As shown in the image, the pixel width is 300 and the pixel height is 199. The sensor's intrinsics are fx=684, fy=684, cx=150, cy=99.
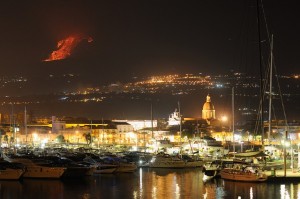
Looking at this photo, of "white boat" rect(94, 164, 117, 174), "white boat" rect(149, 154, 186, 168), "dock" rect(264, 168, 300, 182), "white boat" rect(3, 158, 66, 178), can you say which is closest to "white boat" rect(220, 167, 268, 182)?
"dock" rect(264, 168, 300, 182)

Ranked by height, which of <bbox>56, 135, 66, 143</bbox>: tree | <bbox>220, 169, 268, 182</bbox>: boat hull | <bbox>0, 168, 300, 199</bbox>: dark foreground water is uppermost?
<bbox>56, 135, 66, 143</bbox>: tree

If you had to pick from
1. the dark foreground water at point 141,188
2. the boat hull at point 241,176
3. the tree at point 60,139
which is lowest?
the dark foreground water at point 141,188

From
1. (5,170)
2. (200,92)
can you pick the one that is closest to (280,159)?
(5,170)

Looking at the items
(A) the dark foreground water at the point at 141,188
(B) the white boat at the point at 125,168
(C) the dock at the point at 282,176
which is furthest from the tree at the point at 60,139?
(C) the dock at the point at 282,176

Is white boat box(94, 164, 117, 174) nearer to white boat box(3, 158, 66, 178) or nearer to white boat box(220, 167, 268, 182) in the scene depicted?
white boat box(3, 158, 66, 178)

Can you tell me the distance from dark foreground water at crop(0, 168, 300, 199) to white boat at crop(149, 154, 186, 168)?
18.3 ft

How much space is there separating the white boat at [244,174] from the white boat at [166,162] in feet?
27.5

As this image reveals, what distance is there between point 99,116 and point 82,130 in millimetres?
55909

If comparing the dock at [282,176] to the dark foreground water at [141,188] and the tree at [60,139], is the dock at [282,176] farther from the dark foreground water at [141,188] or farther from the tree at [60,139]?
the tree at [60,139]

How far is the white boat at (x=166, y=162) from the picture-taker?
40594 millimetres

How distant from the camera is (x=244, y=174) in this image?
30.9 m

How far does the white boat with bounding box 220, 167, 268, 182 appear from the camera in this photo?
3038 cm

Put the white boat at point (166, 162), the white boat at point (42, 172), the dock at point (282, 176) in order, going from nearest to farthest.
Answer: the dock at point (282, 176) → the white boat at point (42, 172) → the white boat at point (166, 162)


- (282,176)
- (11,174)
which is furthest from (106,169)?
(282,176)
